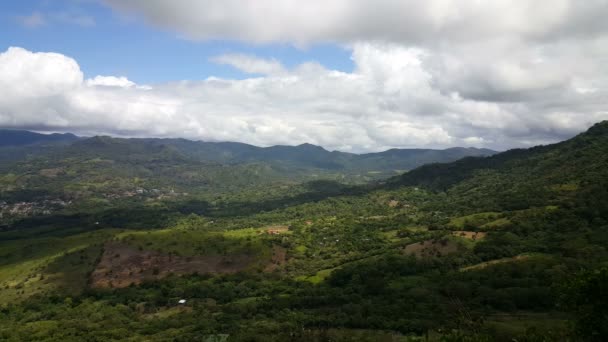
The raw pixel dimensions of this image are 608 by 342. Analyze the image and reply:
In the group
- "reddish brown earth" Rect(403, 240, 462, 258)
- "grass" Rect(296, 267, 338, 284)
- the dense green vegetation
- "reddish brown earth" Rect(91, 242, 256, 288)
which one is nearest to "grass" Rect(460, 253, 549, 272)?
the dense green vegetation

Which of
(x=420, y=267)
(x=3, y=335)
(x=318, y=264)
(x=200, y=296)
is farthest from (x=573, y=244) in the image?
(x=3, y=335)

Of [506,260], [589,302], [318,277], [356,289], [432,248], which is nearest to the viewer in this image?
[589,302]

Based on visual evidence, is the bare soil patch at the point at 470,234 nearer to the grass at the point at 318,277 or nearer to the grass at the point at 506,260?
the grass at the point at 506,260

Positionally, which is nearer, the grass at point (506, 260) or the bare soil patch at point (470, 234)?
the grass at point (506, 260)

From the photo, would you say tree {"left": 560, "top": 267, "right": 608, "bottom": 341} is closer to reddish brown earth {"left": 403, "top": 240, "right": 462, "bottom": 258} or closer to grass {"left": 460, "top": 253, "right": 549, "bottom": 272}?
grass {"left": 460, "top": 253, "right": 549, "bottom": 272}

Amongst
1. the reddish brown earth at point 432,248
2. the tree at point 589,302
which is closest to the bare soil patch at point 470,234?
the reddish brown earth at point 432,248

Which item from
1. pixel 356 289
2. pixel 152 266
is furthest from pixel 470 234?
pixel 152 266

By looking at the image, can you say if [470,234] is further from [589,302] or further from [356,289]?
[589,302]
